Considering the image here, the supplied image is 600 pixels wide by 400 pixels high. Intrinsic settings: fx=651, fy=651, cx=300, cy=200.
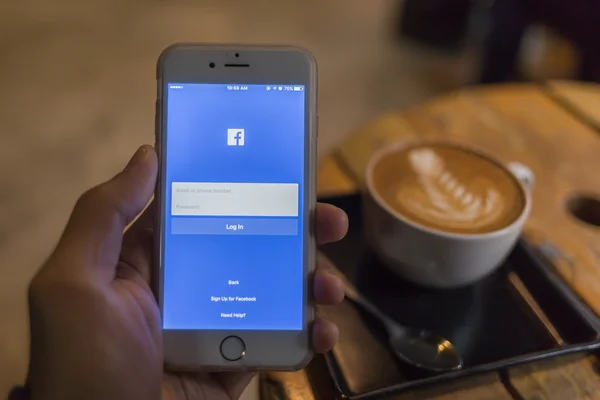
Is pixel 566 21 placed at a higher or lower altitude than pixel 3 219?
higher

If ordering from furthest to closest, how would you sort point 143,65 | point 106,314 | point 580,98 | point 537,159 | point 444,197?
point 143,65 → point 580,98 → point 537,159 → point 444,197 → point 106,314

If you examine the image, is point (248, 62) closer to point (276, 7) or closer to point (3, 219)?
point (3, 219)

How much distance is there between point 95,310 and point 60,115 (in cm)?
125

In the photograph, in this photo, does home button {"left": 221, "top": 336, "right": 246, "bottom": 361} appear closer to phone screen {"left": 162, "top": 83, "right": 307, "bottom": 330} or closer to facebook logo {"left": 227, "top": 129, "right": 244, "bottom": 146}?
phone screen {"left": 162, "top": 83, "right": 307, "bottom": 330}

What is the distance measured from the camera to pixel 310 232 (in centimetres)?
58

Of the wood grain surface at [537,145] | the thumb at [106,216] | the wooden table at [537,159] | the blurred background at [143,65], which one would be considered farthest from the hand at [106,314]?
the blurred background at [143,65]

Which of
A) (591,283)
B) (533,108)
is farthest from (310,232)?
(533,108)

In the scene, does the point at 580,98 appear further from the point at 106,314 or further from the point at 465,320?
the point at 106,314

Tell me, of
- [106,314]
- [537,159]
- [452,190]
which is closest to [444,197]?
[452,190]

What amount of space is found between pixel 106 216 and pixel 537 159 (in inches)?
20.9

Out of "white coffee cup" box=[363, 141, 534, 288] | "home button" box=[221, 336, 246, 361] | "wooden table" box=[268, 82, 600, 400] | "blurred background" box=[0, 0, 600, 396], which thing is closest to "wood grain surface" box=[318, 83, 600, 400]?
"wooden table" box=[268, 82, 600, 400]

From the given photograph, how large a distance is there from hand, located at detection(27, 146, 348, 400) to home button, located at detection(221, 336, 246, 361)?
4 centimetres

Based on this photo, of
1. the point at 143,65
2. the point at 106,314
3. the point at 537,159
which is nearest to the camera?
the point at 106,314

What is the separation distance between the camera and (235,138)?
0.58 m
